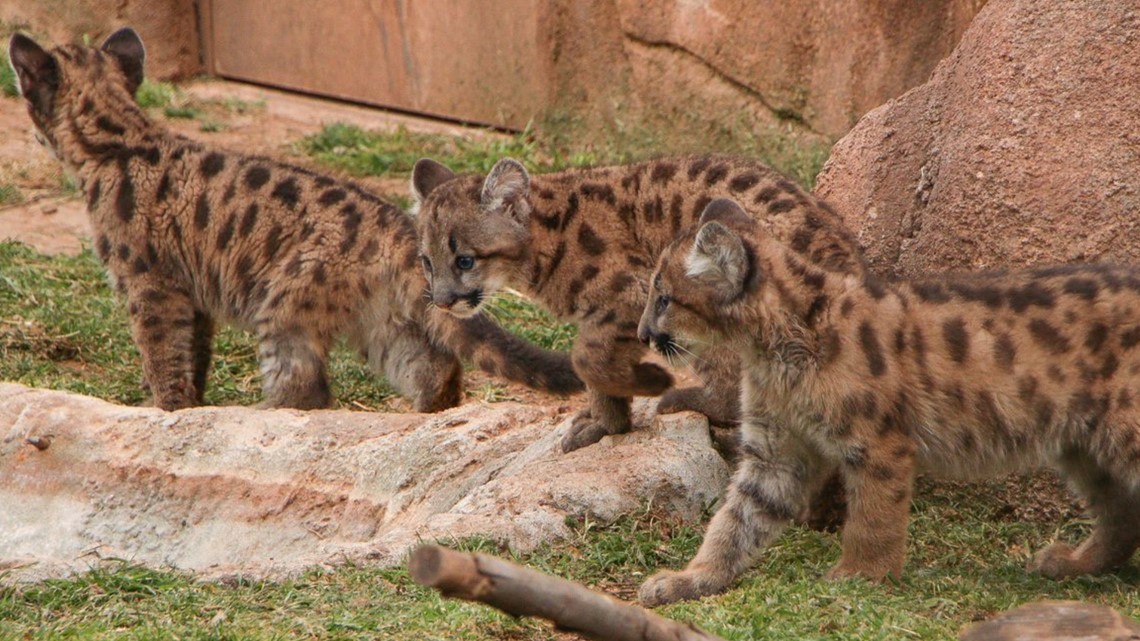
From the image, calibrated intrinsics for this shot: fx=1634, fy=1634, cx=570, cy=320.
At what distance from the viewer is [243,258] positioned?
359 inches

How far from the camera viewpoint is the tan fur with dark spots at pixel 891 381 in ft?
20.0

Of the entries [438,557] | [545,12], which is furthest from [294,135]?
[438,557]

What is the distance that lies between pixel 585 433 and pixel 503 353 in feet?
3.67

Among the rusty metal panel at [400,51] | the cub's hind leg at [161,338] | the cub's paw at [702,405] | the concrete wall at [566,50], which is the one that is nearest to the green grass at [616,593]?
the cub's paw at [702,405]

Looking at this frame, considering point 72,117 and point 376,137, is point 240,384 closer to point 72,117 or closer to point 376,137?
point 72,117

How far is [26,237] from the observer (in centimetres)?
1222

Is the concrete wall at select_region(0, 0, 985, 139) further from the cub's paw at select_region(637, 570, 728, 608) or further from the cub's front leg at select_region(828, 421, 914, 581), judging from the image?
the cub's paw at select_region(637, 570, 728, 608)

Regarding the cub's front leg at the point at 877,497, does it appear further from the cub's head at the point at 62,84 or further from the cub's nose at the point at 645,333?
the cub's head at the point at 62,84

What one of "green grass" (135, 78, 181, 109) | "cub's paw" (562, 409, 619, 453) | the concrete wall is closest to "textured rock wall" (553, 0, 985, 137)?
the concrete wall

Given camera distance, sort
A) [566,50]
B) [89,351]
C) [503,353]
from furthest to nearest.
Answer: [566,50]
[89,351]
[503,353]

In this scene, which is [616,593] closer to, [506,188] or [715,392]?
[715,392]

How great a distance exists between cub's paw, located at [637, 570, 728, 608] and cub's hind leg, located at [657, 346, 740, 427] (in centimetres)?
140

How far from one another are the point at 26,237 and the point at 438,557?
31.6ft

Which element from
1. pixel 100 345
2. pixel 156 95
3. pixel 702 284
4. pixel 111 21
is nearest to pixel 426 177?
pixel 702 284
